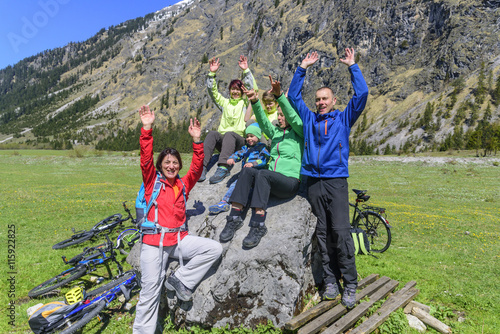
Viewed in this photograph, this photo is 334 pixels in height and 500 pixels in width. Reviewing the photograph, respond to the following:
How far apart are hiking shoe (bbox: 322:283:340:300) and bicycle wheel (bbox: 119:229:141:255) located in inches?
262

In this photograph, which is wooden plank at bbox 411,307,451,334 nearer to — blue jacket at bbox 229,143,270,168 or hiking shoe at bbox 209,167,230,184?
blue jacket at bbox 229,143,270,168

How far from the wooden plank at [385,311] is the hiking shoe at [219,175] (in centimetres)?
492

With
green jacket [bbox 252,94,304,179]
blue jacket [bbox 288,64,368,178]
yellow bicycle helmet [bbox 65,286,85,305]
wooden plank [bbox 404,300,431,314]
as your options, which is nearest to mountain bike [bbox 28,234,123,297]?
yellow bicycle helmet [bbox 65,286,85,305]

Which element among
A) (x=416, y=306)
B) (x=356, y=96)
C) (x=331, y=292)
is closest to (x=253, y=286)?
(x=331, y=292)

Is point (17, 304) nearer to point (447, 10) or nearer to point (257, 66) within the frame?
point (447, 10)

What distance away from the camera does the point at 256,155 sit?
687 centimetres

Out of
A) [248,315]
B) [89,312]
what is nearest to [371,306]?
[248,315]

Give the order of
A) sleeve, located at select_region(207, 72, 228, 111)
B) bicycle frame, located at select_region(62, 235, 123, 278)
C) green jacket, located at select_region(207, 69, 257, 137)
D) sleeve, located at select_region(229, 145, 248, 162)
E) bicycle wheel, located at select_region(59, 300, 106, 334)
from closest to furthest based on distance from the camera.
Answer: bicycle wheel, located at select_region(59, 300, 106, 334)
bicycle frame, located at select_region(62, 235, 123, 278)
sleeve, located at select_region(229, 145, 248, 162)
green jacket, located at select_region(207, 69, 257, 137)
sleeve, located at select_region(207, 72, 228, 111)

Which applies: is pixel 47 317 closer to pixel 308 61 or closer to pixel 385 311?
pixel 385 311

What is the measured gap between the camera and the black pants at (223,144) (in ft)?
26.5

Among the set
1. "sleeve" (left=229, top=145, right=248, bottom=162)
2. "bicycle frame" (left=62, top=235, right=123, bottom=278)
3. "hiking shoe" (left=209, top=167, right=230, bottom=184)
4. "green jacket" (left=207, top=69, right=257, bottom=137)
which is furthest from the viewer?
"green jacket" (left=207, top=69, right=257, bottom=137)

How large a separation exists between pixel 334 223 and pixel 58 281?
280 inches

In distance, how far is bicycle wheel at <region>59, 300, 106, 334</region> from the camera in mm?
4720

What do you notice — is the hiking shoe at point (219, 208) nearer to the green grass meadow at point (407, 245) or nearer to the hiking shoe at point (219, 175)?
the hiking shoe at point (219, 175)
